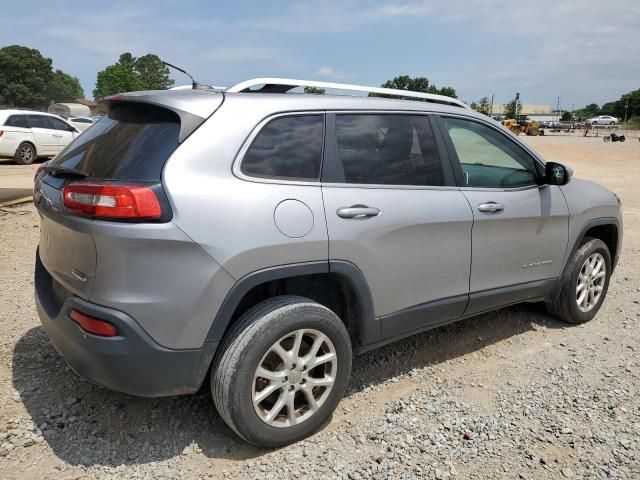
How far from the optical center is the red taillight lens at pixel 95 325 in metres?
2.29

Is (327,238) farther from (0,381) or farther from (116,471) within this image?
(0,381)

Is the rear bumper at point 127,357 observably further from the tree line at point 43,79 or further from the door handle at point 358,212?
the tree line at point 43,79

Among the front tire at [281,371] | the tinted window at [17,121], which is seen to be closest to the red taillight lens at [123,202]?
the front tire at [281,371]

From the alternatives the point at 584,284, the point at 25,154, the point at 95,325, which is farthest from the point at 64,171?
the point at 25,154

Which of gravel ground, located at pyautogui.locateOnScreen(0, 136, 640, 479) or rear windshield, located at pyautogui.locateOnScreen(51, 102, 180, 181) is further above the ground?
→ rear windshield, located at pyautogui.locateOnScreen(51, 102, 180, 181)

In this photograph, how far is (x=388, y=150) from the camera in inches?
122

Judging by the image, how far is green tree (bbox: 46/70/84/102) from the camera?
9894cm

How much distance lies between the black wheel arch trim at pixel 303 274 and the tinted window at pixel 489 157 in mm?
1153

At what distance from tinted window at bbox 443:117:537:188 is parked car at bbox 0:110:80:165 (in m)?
12.6

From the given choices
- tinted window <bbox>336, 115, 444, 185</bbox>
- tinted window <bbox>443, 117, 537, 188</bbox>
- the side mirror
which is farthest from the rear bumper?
the side mirror

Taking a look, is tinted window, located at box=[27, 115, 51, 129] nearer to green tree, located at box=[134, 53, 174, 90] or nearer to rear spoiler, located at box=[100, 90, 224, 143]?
rear spoiler, located at box=[100, 90, 224, 143]

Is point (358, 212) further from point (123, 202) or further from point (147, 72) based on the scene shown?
point (147, 72)

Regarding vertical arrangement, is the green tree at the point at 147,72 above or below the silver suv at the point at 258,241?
above

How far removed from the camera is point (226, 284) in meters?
2.39
